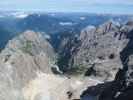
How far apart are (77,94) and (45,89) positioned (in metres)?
6.52

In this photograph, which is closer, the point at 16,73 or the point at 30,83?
the point at 16,73

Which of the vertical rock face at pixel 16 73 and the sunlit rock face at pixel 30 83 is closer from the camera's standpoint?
the vertical rock face at pixel 16 73

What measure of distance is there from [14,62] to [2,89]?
12166 millimetres

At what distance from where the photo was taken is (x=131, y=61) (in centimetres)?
7138

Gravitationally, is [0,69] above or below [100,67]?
above

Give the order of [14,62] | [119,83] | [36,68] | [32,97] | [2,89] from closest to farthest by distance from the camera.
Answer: [119,83], [2,89], [32,97], [14,62], [36,68]

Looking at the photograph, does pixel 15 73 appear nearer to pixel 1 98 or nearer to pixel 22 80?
pixel 22 80

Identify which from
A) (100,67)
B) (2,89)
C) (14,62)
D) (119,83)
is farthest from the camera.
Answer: (100,67)

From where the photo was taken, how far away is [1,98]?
65.4 metres

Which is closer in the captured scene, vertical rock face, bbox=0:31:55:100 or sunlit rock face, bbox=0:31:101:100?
vertical rock face, bbox=0:31:55:100

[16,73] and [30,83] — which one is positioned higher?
[16,73]

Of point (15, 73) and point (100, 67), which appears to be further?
point (100, 67)

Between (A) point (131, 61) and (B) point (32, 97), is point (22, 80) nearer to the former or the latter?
(B) point (32, 97)

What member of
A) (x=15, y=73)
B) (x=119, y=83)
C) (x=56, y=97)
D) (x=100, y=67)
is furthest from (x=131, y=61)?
(x=100, y=67)
